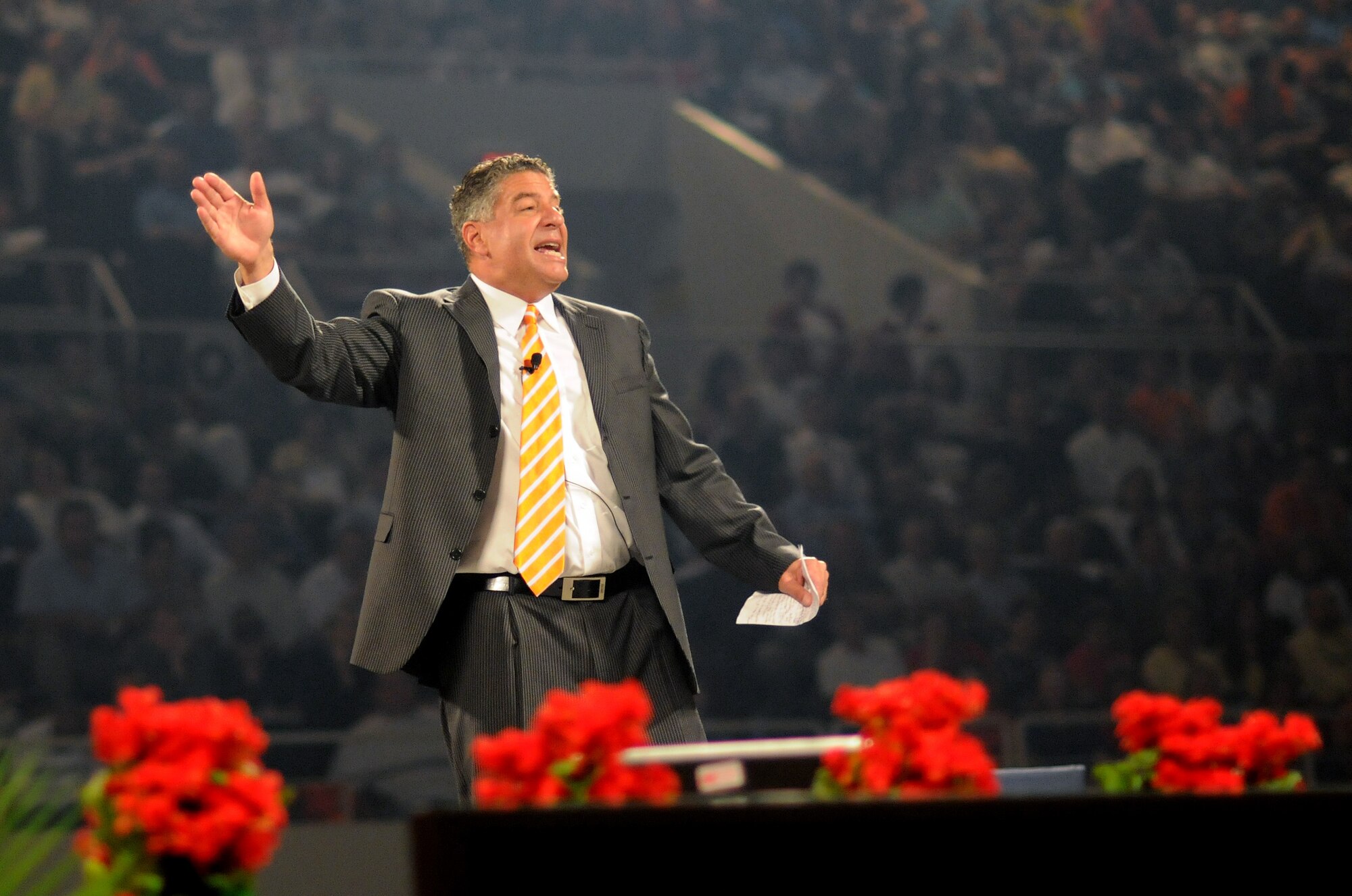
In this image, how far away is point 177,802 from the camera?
1429mm

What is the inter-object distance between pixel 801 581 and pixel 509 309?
2.33 ft

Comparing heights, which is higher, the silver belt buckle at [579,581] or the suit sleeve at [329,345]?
the suit sleeve at [329,345]

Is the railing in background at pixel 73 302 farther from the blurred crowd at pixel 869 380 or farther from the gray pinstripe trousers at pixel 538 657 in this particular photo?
the gray pinstripe trousers at pixel 538 657

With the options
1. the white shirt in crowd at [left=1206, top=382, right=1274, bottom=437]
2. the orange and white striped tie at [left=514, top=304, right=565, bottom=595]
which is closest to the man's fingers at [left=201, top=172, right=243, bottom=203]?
the orange and white striped tie at [left=514, top=304, right=565, bottom=595]

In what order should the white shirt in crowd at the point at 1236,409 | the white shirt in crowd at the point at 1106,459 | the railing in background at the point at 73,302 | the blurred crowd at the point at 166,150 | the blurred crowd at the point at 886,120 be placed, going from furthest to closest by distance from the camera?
the white shirt in crowd at the point at 1236,409 → the white shirt in crowd at the point at 1106,459 → the blurred crowd at the point at 886,120 → the blurred crowd at the point at 166,150 → the railing in background at the point at 73,302

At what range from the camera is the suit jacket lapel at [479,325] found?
8.50ft

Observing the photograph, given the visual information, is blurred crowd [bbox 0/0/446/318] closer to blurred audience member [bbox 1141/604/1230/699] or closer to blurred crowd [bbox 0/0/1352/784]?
blurred crowd [bbox 0/0/1352/784]

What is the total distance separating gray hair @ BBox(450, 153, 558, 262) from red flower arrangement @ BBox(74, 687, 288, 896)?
1406mm

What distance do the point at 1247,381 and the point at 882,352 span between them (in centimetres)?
171

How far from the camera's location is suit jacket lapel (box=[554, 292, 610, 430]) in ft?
8.68

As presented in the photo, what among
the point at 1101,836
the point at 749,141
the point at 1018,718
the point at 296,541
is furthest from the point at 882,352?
the point at 1101,836

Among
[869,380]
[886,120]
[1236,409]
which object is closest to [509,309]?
[869,380]

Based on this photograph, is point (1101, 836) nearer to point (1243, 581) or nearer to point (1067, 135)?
point (1243, 581)

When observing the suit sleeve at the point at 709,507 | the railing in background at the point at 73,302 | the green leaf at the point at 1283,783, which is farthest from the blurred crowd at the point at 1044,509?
the green leaf at the point at 1283,783
